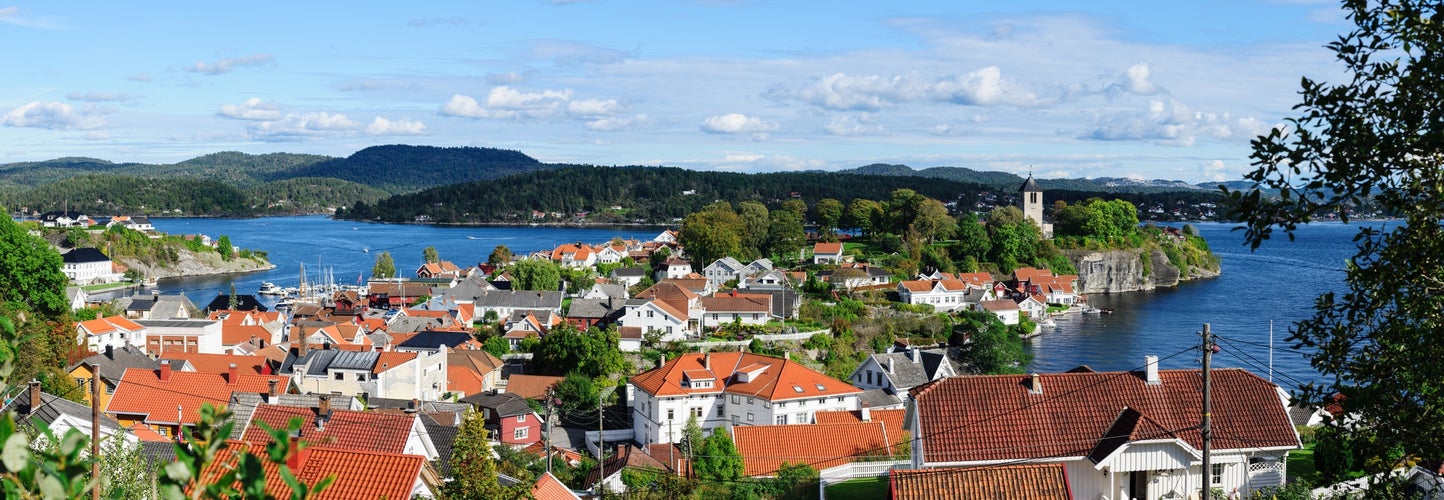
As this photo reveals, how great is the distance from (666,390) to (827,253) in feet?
84.7

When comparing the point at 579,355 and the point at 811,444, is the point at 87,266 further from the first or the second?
the point at 811,444

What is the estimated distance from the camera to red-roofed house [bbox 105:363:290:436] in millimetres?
16891

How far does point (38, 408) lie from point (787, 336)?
66.4 feet

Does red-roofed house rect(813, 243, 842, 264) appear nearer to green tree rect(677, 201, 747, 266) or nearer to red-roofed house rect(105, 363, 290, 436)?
green tree rect(677, 201, 747, 266)

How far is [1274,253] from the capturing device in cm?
7769

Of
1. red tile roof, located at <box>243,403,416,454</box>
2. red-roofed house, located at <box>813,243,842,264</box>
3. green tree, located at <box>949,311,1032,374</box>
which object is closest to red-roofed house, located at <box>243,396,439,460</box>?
red tile roof, located at <box>243,403,416,454</box>

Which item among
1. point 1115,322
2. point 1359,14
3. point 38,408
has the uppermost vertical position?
point 1359,14

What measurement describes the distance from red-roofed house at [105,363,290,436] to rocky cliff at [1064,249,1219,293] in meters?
42.8

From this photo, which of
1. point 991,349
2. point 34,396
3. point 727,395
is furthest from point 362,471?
point 991,349

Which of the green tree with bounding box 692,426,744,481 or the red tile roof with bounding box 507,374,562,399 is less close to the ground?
the green tree with bounding box 692,426,744,481

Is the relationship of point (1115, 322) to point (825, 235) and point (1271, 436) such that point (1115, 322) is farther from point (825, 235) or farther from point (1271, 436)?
point (1271, 436)

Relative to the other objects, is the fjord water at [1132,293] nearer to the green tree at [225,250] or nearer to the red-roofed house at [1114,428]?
the red-roofed house at [1114,428]

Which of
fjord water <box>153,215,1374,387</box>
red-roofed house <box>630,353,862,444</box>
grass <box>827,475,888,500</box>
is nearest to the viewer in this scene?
grass <box>827,475,888,500</box>

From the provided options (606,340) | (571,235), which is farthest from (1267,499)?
(571,235)
